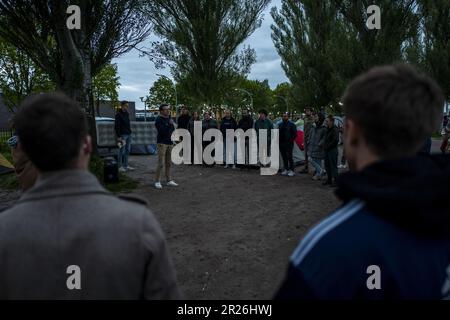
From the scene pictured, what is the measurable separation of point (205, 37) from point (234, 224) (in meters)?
15.9

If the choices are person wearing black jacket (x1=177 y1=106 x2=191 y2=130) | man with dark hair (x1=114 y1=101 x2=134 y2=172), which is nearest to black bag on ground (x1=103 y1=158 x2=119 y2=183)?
man with dark hair (x1=114 y1=101 x2=134 y2=172)

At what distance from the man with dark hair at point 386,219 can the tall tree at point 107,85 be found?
39.7 meters

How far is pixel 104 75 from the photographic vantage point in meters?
39.3

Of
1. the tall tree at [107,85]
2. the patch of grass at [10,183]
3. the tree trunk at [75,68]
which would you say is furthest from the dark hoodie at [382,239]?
the tall tree at [107,85]

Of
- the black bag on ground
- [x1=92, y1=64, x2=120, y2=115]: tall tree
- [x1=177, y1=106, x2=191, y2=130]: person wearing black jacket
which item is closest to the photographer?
the black bag on ground

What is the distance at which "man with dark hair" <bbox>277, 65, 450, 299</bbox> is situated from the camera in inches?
41.1

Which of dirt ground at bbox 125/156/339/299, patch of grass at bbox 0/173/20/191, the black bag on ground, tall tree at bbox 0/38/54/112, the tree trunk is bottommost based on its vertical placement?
dirt ground at bbox 125/156/339/299

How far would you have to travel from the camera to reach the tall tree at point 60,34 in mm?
9156

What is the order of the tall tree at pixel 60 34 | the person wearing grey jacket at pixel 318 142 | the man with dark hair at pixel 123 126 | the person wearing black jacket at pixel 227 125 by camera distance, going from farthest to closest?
the person wearing black jacket at pixel 227 125 < the man with dark hair at pixel 123 126 < the person wearing grey jacket at pixel 318 142 < the tall tree at pixel 60 34

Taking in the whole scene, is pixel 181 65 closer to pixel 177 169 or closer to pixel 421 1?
pixel 177 169

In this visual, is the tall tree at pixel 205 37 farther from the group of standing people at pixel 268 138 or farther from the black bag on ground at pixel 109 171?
the black bag on ground at pixel 109 171

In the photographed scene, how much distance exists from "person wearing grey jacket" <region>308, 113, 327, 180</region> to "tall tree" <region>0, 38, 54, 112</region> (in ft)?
59.2

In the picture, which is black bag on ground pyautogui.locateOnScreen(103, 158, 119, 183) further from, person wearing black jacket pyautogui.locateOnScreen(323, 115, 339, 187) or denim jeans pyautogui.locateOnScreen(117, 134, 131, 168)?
person wearing black jacket pyautogui.locateOnScreen(323, 115, 339, 187)

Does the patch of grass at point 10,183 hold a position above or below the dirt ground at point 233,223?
above
